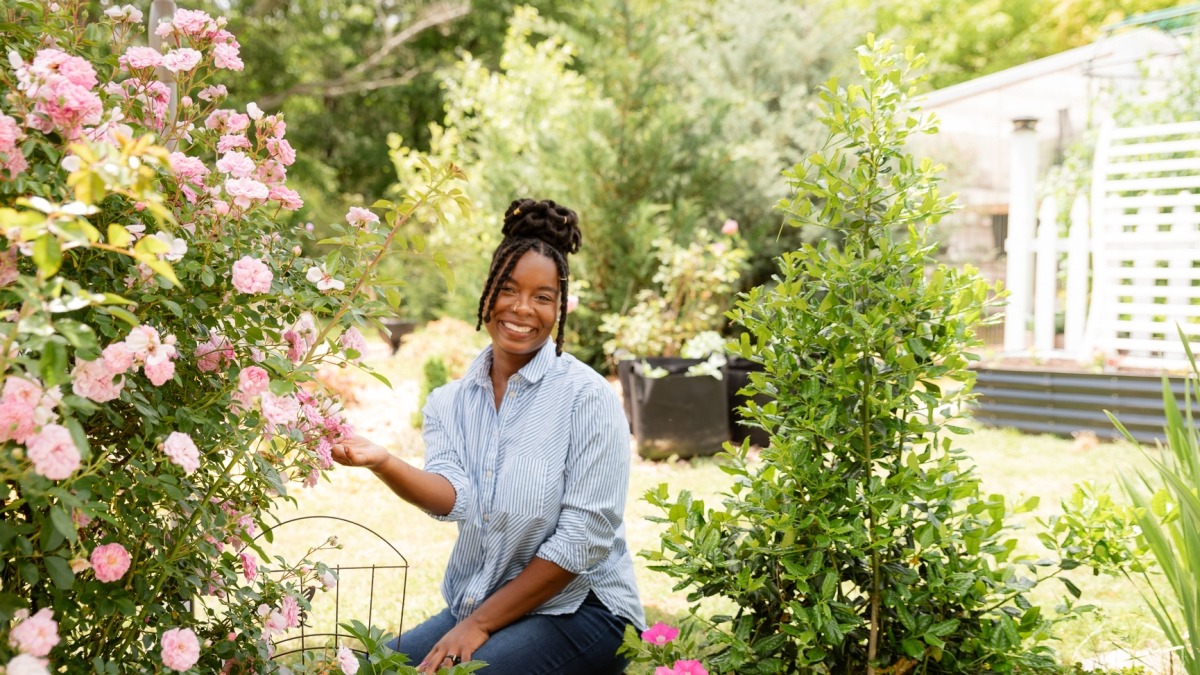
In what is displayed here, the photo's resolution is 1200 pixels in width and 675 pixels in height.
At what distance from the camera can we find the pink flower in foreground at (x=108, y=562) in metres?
1.19

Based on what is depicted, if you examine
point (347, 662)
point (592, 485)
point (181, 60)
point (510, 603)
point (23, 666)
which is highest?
point (181, 60)

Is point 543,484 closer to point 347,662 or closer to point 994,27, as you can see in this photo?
point 347,662

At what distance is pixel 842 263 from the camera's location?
74.1 inches

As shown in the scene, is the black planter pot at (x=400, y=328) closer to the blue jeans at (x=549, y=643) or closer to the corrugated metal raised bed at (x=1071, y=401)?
the corrugated metal raised bed at (x=1071, y=401)

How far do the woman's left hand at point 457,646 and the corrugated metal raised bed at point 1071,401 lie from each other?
4.61m

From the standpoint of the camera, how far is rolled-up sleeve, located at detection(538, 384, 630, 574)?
2.19 meters

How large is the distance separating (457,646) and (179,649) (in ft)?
3.09

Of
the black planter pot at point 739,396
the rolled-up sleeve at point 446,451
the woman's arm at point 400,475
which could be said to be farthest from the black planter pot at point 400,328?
the woman's arm at point 400,475

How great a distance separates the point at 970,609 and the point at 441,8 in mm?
17792

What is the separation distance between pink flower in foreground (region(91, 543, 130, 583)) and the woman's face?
4.13 feet

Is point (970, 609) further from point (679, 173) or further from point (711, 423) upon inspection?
point (679, 173)

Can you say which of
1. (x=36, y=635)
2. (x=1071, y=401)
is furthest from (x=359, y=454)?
(x=1071, y=401)

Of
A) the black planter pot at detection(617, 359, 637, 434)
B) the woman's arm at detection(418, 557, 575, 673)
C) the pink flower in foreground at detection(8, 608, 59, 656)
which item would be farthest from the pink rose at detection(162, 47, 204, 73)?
the black planter pot at detection(617, 359, 637, 434)

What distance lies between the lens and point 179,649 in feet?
4.20
